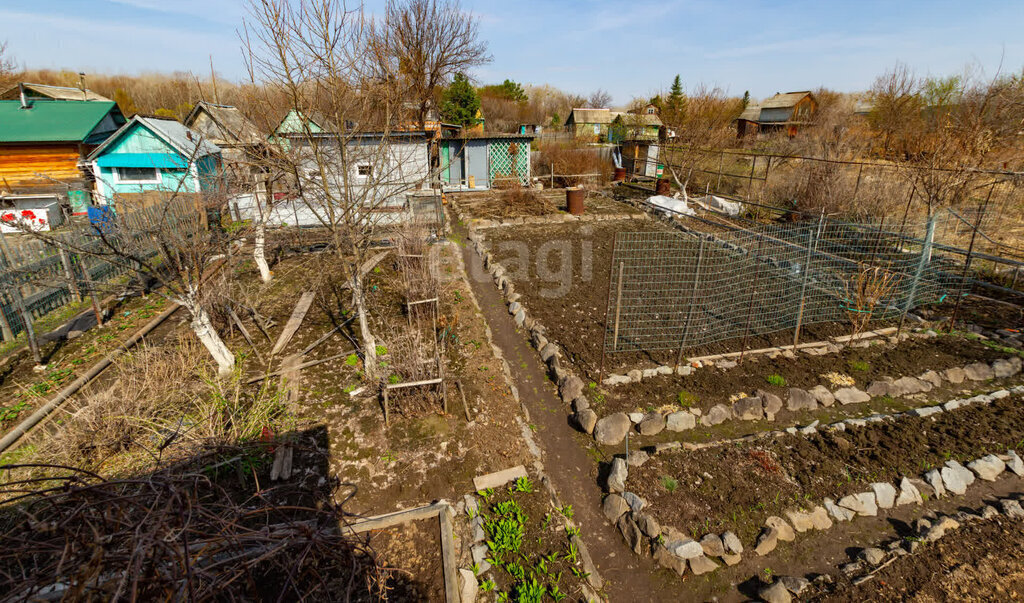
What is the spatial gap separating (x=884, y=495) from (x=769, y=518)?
3.97ft

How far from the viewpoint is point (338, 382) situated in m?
5.37

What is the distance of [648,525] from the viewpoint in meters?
3.50

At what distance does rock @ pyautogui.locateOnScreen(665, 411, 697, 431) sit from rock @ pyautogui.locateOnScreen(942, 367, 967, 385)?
12.0 ft

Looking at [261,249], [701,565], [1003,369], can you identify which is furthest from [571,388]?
[261,249]

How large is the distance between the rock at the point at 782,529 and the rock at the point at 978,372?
4183 millimetres

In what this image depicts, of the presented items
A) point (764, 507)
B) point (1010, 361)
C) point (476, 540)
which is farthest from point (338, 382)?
point (1010, 361)

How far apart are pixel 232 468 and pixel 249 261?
24.3 feet

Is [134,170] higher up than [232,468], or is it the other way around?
[134,170]

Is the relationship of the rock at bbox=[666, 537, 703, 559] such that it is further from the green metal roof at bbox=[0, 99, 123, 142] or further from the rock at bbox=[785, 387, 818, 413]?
the green metal roof at bbox=[0, 99, 123, 142]

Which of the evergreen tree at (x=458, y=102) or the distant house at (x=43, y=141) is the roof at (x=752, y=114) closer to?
the evergreen tree at (x=458, y=102)

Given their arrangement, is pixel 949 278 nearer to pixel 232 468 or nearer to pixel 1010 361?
pixel 1010 361

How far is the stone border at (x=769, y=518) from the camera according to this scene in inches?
132

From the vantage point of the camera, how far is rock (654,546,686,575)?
327cm

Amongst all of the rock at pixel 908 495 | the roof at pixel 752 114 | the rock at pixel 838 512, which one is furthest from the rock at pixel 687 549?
the roof at pixel 752 114
